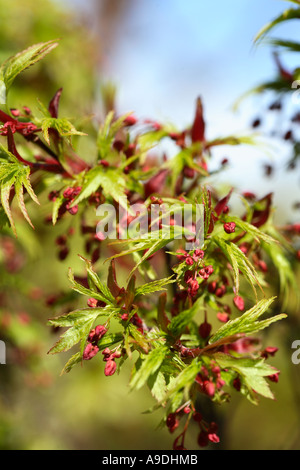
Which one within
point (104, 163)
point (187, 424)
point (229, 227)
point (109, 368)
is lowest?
point (187, 424)

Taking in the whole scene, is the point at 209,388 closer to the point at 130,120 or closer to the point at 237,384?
the point at 237,384

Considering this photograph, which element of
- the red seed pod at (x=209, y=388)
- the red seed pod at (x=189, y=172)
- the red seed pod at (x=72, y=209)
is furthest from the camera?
the red seed pod at (x=189, y=172)

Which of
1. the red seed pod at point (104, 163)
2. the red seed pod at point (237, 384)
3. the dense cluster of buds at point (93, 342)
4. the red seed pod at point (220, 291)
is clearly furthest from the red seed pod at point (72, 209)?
the red seed pod at point (237, 384)

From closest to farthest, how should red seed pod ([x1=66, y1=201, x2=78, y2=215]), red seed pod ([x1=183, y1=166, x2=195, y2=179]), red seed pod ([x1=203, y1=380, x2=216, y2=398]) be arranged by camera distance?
red seed pod ([x1=203, y1=380, x2=216, y2=398]), red seed pod ([x1=66, y1=201, x2=78, y2=215]), red seed pod ([x1=183, y1=166, x2=195, y2=179])

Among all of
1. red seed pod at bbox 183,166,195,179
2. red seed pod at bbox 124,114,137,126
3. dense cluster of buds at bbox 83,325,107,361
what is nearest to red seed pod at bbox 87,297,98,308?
dense cluster of buds at bbox 83,325,107,361

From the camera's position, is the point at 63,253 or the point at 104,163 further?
the point at 63,253

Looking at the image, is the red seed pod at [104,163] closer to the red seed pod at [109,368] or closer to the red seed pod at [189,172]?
the red seed pod at [189,172]

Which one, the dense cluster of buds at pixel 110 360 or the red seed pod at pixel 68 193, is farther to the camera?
the red seed pod at pixel 68 193

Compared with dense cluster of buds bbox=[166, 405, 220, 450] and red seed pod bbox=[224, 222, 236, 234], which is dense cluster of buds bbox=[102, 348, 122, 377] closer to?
dense cluster of buds bbox=[166, 405, 220, 450]

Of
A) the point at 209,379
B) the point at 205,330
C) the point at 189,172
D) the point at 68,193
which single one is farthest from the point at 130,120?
the point at 209,379

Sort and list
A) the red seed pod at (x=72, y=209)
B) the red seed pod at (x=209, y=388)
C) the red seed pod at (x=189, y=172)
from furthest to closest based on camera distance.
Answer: the red seed pod at (x=189, y=172) → the red seed pod at (x=72, y=209) → the red seed pod at (x=209, y=388)

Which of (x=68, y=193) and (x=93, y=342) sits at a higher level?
(x=68, y=193)

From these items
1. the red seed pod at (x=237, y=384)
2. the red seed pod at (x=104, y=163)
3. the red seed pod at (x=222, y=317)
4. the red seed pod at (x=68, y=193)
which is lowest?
the red seed pod at (x=237, y=384)
